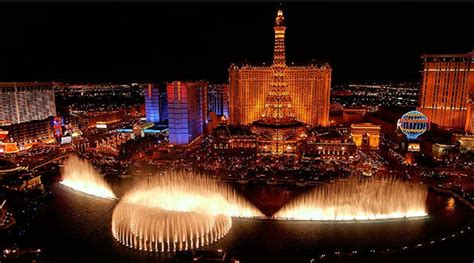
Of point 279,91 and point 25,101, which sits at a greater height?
point 279,91

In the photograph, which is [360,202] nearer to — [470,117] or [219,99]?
→ [470,117]

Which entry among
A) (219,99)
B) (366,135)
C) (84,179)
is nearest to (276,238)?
(84,179)

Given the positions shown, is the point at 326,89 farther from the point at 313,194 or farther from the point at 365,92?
the point at 365,92

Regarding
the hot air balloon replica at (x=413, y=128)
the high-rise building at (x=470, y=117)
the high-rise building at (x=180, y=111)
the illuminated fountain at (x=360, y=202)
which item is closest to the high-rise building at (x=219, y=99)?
the high-rise building at (x=180, y=111)

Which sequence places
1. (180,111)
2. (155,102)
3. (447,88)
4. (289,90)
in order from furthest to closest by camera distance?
(155,102) → (289,90) → (447,88) → (180,111)

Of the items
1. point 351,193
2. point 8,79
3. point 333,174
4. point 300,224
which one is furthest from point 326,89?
point 8,79
